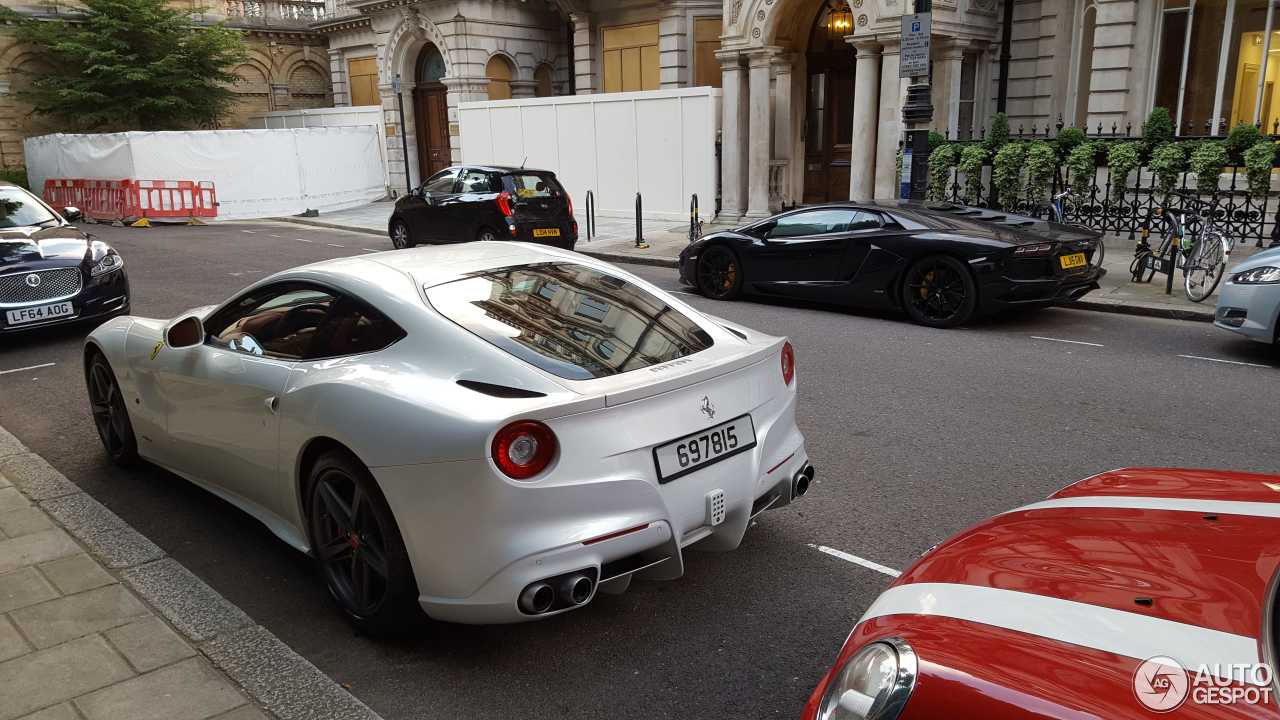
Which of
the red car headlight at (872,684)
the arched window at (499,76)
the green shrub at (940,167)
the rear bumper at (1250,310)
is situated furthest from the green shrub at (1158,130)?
the arched window at (499,76)

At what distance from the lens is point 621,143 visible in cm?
2164

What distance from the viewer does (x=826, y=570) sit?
429cm

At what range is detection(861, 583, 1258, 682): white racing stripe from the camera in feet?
5.92

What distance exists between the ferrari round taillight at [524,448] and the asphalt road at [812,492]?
84 centimetres

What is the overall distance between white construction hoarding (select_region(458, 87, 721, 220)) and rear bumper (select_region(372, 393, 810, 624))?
17.2 m

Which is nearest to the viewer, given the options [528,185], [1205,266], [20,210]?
[20,210]

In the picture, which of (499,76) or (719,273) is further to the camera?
(499,76)

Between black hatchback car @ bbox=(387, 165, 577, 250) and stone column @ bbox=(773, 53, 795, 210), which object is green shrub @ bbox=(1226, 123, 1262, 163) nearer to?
stone column @ bbox=(773, 53, 795, 210)

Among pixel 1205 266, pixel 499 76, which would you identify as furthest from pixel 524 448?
pixel 499 76

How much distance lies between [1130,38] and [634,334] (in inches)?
682

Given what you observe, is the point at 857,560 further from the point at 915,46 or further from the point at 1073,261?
the point at 915,46

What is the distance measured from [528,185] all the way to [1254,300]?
1090cm

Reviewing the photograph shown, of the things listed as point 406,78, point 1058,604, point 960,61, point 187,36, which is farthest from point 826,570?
point 187,36

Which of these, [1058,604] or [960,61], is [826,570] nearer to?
[1058,604]
